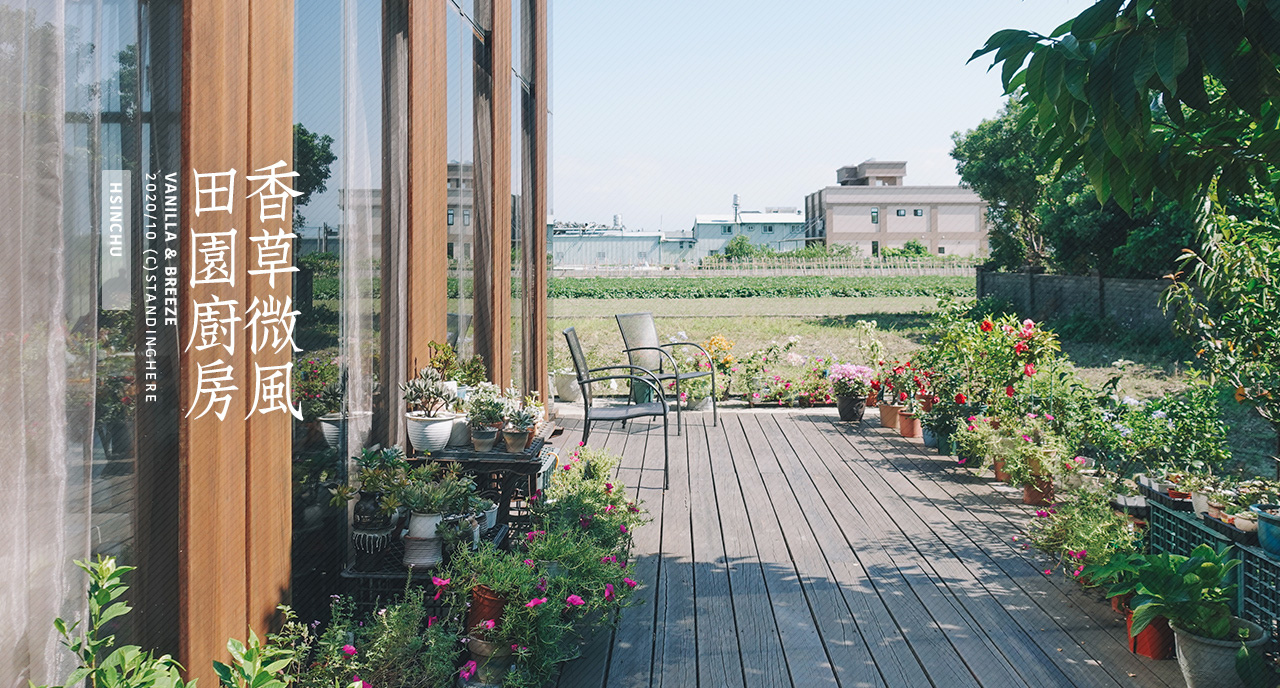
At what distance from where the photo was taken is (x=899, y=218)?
4831cm

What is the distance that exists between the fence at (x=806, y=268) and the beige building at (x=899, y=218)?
13250 millimetres

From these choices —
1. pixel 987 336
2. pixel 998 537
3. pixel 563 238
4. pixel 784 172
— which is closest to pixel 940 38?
pixel 987 336

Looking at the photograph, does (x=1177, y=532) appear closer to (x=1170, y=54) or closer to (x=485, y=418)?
(x=1170, y=54)

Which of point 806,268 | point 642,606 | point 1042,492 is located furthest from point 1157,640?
point 806,268

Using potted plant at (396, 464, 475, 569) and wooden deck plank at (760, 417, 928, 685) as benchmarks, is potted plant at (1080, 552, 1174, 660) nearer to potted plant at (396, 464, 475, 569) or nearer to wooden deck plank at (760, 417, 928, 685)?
wooden deck plank at (760, 417, 928, 685)

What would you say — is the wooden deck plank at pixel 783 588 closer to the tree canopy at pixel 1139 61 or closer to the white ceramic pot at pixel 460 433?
the white ceramic pot at pixel 460 433

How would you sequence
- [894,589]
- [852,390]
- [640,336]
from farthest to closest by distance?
[640,336] → [852,390] → [894,589]

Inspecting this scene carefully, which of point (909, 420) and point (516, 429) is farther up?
point (516, 429)

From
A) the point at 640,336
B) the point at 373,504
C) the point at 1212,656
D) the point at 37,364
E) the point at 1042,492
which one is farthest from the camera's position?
the point at 640,336

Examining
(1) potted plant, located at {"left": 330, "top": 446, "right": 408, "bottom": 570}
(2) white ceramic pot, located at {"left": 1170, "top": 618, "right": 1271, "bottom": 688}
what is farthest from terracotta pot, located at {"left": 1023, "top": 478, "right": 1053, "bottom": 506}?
(1) potted plant, located at {"left": 330, "top": 446, "right": 408, "bottom": 570}

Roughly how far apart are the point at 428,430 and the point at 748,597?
1220 millimetres

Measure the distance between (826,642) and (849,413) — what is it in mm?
4248

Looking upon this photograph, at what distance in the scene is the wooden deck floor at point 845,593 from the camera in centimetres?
245

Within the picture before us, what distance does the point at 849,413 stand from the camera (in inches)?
266
